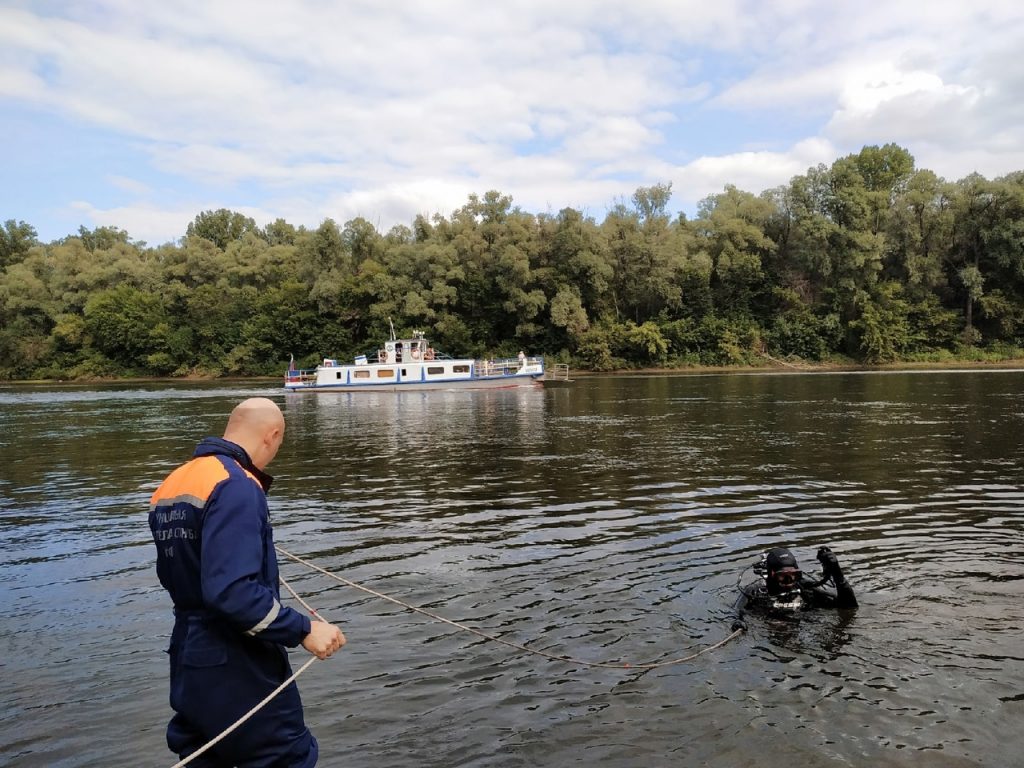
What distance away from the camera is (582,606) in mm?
8562

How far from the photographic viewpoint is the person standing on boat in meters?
3.31

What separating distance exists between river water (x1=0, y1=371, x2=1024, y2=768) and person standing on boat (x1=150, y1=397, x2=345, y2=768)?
2.24 m

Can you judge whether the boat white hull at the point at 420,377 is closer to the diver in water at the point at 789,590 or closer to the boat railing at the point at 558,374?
the boat railing at the point at 558,374

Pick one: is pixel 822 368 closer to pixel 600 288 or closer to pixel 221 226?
pixel 600 288

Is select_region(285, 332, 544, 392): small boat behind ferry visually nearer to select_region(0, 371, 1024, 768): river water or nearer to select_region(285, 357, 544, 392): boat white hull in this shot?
select_region(285, 357, 544, 392): boat white hull

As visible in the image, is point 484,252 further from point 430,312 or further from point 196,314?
point 196,314

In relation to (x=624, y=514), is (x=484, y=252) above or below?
above

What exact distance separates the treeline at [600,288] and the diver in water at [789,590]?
6680cm

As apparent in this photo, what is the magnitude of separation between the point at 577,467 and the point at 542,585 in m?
9.43

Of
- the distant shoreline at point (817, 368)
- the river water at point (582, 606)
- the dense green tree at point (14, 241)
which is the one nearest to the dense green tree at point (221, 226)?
the dense green tree at point (14, 241)

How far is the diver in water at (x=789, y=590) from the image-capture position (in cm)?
805

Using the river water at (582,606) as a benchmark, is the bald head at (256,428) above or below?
above

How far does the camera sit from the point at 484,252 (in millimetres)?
81188

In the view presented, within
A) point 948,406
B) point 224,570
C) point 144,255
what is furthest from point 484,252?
point 224,570
